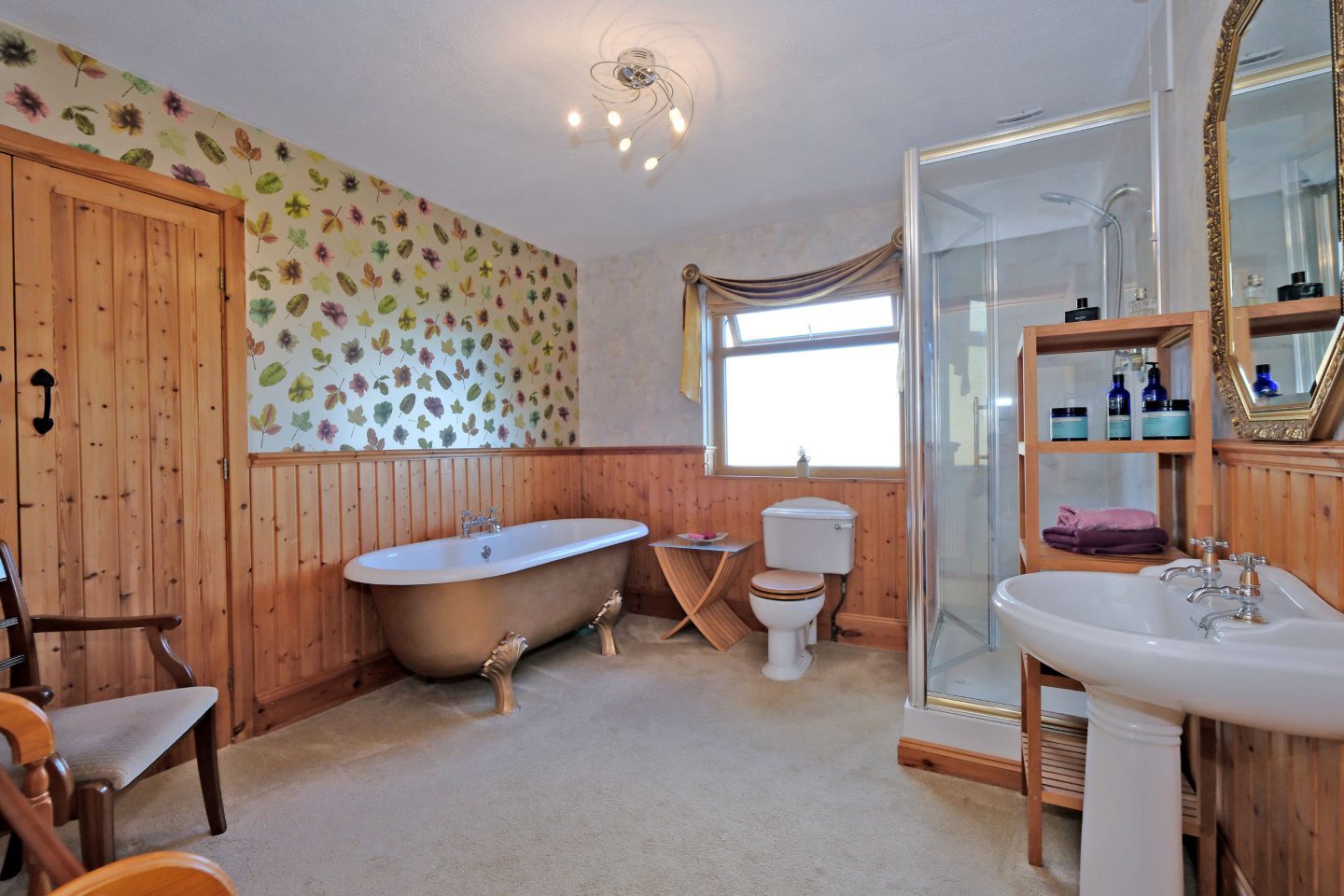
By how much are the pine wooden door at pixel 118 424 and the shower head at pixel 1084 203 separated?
3222mm

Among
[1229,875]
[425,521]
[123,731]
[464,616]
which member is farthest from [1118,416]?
[425,521]

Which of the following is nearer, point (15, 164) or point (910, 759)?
point (15, 164)

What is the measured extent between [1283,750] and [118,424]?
3345 mm

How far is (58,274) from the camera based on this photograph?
1.95 m

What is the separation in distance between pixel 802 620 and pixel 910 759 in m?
0.87

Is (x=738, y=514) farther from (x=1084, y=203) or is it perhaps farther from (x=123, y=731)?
(x=123, y=731)

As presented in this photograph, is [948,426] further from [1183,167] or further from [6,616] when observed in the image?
[6,616]

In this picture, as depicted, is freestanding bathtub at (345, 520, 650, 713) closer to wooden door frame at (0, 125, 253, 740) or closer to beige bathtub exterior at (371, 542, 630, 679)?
beige bathtub exterior at (371, 542, 630, 679)

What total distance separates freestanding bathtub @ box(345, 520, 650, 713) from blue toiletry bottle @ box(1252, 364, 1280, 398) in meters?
2.37

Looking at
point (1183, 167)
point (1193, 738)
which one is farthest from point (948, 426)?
point (1193, 738)

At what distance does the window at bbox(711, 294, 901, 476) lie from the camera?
3.39 metres

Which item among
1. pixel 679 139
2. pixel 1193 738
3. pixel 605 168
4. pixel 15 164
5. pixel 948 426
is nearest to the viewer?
pixel 1193 738

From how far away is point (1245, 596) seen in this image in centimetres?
108

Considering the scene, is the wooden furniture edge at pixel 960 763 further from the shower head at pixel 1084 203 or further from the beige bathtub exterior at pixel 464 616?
the shower head at pixel 1084 203
